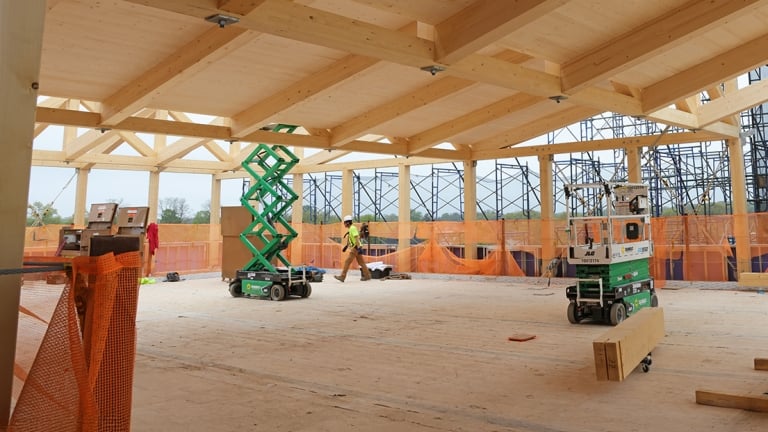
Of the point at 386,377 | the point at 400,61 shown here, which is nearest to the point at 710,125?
the point at 400,61

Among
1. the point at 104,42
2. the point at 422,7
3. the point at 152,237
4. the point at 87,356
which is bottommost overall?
the point at 87,356

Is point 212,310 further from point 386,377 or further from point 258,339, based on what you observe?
point 386,377

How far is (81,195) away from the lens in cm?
1619

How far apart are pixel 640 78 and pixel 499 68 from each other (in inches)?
129

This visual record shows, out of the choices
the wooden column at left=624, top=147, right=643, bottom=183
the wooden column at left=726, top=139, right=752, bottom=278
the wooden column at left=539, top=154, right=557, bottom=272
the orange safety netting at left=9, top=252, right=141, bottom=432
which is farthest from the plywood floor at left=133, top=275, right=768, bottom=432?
the wooden column at left=539, top=154, right=557, bottom=272

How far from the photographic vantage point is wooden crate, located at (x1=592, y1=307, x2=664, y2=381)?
13.6ft

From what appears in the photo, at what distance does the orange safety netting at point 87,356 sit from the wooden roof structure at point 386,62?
134 inches

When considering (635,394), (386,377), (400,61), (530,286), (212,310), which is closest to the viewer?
(635,394)

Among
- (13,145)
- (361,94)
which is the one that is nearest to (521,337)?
(361,94)

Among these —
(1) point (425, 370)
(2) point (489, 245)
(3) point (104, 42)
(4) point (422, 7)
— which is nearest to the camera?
(1) point (425, 370)

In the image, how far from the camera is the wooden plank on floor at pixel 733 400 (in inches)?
144

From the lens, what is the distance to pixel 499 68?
24.5 ft

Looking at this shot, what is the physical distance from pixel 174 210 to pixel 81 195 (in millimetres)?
22183

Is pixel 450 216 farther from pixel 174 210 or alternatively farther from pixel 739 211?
pixel 174 210
